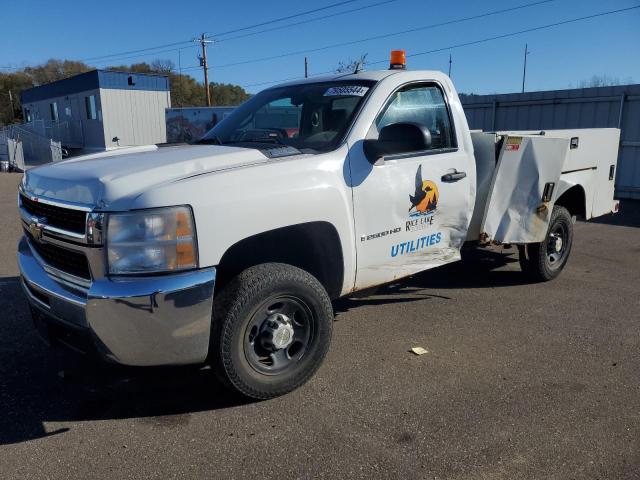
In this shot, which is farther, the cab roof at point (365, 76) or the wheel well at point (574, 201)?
the wheel well at point (574, 201)

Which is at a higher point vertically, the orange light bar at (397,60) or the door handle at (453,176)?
the orange light bar at (397,60)

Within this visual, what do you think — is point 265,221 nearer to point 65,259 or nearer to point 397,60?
point 65,259

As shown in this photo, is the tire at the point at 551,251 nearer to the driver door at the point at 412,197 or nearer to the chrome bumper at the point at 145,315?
the driver door at the point at 412,197

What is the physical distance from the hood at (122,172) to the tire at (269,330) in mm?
678

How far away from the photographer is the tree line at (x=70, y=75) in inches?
2687

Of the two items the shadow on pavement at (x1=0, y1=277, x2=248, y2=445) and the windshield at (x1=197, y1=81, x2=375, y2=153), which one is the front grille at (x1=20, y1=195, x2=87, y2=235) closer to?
the shadow on pavement at (x1=0, y1=277, x2=248, y2=445)

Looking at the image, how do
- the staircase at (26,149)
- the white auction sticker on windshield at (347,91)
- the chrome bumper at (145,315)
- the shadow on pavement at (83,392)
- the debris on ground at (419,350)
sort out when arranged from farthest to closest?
the staircase at (26,149)
the debris on ground at (419,350)
the white auction sticker on windshield at (347,91)
the shadow on pavement at (83,392)
the chrome bumper at (145,315)

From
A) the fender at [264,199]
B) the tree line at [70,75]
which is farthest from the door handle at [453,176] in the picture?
the tree line at [70,75]

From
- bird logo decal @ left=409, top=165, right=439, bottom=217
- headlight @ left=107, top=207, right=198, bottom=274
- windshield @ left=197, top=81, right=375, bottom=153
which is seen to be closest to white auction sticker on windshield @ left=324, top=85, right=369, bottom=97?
windshield @ left=197, top=81, right=375, bottom=153

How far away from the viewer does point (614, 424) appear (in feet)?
9.96

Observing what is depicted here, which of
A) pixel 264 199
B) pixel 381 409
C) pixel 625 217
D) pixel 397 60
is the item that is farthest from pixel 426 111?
pixel 625 217

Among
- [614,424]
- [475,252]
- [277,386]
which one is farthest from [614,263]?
[277,386]

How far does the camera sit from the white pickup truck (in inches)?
107

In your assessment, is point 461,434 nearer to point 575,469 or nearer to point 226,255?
point 575,469
